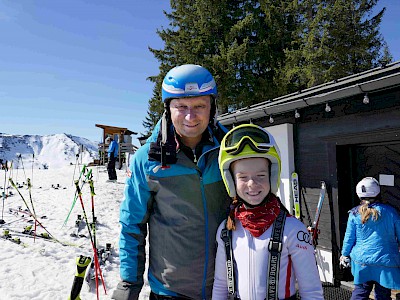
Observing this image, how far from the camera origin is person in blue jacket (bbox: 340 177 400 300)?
382cm

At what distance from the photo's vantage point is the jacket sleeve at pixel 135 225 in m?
2.10

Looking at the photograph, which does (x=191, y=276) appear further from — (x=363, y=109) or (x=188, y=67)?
(x=363, y=109)

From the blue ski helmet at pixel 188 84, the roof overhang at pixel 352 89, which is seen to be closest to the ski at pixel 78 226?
the roof overhang at pixel 352 89

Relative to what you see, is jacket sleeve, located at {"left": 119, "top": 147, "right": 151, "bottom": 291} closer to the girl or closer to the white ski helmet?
the girl

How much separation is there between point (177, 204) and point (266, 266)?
28.0 inches

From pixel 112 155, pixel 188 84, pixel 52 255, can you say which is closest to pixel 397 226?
pixel 188 84

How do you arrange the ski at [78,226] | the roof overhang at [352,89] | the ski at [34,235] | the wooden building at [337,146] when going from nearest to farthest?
the roof overhang at [352,89], the wooden building at [337,146], the ski at [34,235], the ski at [78,226]

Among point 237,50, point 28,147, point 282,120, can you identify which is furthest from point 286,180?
point 28,147

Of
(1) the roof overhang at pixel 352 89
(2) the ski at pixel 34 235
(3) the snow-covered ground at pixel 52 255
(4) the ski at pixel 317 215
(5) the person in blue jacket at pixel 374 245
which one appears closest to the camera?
(5) the person in blue jacket at pixel 374 245

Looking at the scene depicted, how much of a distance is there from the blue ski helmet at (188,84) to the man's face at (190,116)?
0.05 metres

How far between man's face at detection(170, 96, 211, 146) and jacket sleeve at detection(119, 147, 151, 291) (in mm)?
344

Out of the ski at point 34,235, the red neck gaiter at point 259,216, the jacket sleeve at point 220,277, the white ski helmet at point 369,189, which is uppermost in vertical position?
the white ski helmet at point 369,189

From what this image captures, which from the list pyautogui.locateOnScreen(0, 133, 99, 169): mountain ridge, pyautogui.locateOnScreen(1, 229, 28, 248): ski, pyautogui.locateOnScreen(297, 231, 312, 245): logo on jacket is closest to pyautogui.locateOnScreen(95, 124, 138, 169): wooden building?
pyautogui.locateOnScreen(1, 229, 28, 248): ski

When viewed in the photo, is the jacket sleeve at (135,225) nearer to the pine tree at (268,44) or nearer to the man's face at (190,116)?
the man's face at (190,116)
